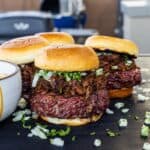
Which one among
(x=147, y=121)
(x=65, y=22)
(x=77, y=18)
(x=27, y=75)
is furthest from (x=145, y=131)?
(x=77, y=18)

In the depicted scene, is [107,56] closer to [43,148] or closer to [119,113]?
[119,113]

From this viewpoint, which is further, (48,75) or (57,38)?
(57,38)

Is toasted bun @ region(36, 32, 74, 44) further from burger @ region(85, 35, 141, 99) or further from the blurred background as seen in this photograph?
the blurred background

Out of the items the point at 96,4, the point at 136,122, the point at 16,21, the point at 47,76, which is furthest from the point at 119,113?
the point at 96,4

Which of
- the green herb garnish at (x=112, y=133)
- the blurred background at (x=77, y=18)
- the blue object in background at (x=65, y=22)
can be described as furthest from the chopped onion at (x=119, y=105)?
the blue object in background at (x=65, y=22)

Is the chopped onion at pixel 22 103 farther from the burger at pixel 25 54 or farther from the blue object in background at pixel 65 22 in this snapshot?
the blue object in background at pixel 65 22

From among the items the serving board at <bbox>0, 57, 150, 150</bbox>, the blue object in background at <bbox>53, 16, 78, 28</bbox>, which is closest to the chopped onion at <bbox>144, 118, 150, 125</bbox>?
the serving board at <bbox>0, 57, 150, 150</bbox>

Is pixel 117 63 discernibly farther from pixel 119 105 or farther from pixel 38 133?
pixel 38 133
